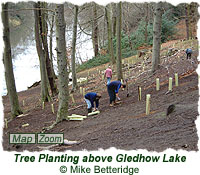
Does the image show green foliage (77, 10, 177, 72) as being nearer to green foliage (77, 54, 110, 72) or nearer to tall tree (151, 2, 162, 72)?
green foliage (77, 54, 110, 72)

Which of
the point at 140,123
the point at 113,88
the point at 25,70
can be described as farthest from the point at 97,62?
the point at 140,123

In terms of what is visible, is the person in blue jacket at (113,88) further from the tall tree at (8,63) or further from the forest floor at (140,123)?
the tall tree at (8,63)

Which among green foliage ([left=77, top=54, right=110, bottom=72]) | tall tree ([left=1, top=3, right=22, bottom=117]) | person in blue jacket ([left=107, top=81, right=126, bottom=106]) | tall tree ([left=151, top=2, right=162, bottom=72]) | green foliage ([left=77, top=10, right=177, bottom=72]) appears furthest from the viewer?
green foliage ([left=77, top=54, right=110, bottom=72])

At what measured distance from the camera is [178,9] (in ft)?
109

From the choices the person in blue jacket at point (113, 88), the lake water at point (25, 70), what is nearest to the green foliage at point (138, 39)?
the lake water at point (25, 70)

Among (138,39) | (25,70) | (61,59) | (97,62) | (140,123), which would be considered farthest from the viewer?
(25,70)

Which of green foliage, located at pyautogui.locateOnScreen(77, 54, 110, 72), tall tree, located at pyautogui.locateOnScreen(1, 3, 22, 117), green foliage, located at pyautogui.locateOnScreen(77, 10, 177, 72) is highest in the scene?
green foliage, located at pyautogui.locateOnScreen(77, 10, 177, 72)

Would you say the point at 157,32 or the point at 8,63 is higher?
the point at 157,32

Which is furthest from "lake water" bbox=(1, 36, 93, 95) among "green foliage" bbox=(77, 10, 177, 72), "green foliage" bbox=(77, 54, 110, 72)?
"green foliage" bbox=(77, 10, 177, 72)

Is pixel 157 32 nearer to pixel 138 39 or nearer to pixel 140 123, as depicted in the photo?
pixel 140 123

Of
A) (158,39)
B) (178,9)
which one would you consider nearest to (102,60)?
(178,9)

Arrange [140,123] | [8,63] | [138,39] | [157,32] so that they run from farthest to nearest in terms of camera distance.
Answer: [138,39] → [157,32] → [8,63] → [140,123]

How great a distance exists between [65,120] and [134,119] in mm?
3107

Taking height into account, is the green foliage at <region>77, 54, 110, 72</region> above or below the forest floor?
above
